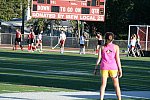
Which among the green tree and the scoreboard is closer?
the scoreboard

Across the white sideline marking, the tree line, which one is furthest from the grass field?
the tree line

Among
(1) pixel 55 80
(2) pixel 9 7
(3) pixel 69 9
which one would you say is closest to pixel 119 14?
(2) pixel 9 7

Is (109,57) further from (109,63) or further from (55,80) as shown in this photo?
(55,80)

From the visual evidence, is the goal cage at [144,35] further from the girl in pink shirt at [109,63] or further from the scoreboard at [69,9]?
the girl in pink shirt at [109,63]

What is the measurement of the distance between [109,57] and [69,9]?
30674mm

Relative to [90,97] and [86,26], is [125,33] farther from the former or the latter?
[90,97]

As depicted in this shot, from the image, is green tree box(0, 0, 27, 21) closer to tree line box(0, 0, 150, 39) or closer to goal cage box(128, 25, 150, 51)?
tree line box(0, 0, 150, 39)

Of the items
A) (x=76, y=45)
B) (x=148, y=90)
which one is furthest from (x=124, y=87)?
(x=76, y=45)

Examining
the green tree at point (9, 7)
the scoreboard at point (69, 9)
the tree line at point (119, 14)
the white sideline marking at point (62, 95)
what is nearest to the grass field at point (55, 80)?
the white sideline marking at point (62, 95)

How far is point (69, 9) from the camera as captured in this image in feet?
141

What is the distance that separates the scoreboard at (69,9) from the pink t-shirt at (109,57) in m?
29.9

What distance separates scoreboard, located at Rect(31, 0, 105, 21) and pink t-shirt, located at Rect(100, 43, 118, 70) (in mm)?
29911

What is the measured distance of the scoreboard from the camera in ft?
139

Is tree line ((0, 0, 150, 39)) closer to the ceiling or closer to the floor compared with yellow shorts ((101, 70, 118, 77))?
closer to the ceiling
